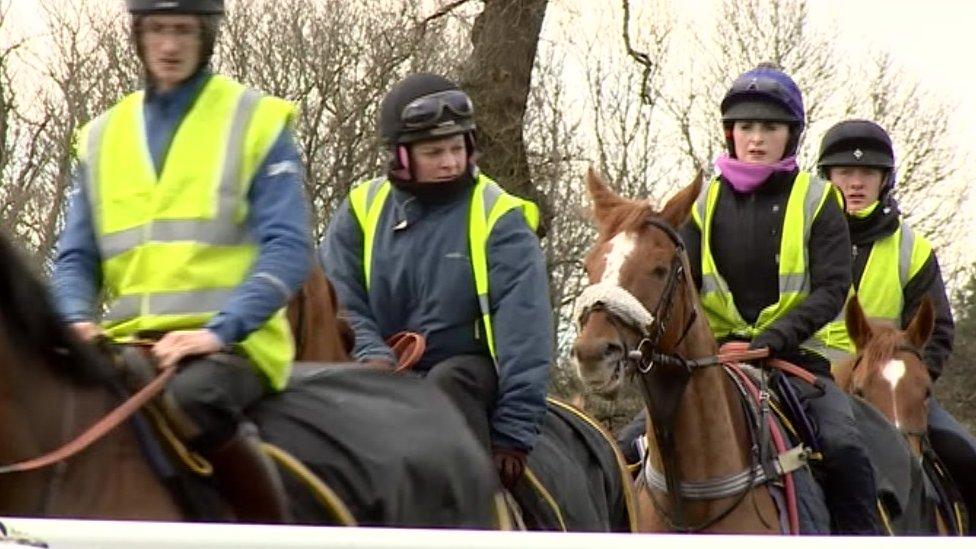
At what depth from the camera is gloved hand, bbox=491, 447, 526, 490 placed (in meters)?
7.45

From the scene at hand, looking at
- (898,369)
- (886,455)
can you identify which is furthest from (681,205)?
(898,369)

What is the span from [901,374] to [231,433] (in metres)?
5.88

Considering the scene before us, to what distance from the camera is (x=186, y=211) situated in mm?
5457

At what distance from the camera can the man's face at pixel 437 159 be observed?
7.50m

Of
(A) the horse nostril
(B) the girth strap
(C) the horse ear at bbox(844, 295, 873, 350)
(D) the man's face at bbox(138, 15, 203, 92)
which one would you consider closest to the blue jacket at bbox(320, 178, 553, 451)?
(A) the horse nostril

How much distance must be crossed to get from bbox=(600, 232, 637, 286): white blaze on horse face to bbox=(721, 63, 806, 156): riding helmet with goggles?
4.16ft

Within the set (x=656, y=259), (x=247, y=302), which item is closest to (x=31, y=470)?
(x=247, y=302)

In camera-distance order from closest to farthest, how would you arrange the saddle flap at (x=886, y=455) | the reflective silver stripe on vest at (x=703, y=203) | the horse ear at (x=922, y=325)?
the reflective silver stripe on vest at (x=703, y=203) < the saddle flap at (x=886, y=455) < the horse ear at (x=922, y=325)

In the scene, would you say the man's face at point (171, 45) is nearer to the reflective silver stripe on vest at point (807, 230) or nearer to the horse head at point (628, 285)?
the horse head at point (628, 285)

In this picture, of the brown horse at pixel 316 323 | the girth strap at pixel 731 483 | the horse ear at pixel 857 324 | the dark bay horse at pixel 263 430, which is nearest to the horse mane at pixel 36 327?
the dark bay horse at pixel 263 430

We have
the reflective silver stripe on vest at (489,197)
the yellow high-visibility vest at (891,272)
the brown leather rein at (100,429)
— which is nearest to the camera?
the brown leather rein at (100,429)

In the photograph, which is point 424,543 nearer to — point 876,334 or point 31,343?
point 31,343

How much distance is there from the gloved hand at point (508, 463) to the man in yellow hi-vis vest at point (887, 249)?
3.89 m

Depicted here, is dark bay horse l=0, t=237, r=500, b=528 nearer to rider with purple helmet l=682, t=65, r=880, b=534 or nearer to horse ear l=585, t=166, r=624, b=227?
horse ear l=585, t=166, r=624, b=227
